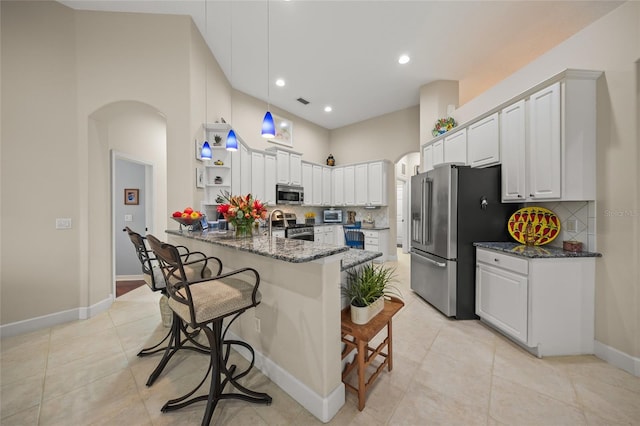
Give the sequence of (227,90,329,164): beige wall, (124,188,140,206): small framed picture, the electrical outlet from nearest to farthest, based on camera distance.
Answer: the electrical outlet → (124,188,140,206): small framed picture → (227,90,329,164): beige wall

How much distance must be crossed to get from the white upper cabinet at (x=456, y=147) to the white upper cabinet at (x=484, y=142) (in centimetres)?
8

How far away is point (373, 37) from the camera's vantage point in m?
3.29

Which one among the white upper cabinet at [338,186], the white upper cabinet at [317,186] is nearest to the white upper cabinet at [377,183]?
the white upper cabinet at [338,186]

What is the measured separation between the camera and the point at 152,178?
4230mm

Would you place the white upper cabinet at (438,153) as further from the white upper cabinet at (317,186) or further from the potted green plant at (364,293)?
the white upper cabinet at (317,186)

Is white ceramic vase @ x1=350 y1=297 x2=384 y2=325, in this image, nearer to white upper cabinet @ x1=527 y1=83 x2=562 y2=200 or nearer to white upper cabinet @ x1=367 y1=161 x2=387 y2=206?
white upper cabinet @ x1=527 y1=83 x2=562 y2=200

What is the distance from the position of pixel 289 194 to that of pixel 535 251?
4340 millimetres

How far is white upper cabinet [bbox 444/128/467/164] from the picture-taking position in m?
3.23

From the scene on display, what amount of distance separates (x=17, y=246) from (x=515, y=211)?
560 centimetres

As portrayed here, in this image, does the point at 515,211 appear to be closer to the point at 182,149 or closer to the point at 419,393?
the point at 419,393

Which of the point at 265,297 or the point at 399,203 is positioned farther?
the point at 399,203

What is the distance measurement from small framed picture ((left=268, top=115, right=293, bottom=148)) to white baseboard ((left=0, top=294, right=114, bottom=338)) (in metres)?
4.20

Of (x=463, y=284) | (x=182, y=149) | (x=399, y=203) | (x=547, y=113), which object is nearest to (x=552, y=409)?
(x=463, y=284)

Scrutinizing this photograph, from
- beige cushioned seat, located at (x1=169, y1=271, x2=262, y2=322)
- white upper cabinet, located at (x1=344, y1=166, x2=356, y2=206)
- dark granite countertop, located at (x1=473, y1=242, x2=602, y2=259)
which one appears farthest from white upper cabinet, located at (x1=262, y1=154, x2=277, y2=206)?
dark granite countertop, located at (x1=473, y1=242, x2=602, y2=259)
